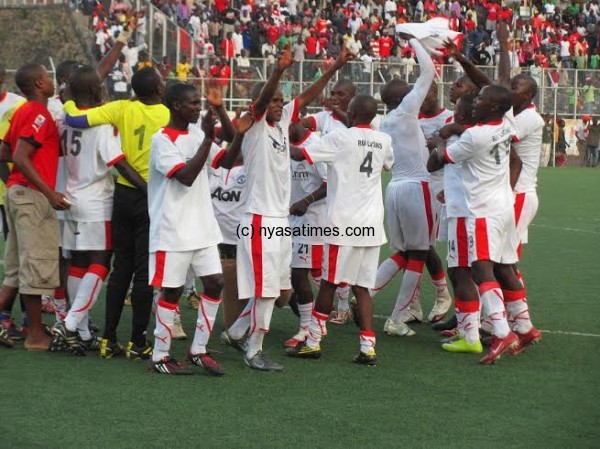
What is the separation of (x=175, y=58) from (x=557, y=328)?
2296cm

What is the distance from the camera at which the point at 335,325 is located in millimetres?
9695

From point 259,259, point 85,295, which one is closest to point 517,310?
point 259,259

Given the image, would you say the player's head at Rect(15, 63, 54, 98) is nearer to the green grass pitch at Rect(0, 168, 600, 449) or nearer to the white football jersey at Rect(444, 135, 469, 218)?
the green grass pitch at Rect(0, 168, 600, 449)

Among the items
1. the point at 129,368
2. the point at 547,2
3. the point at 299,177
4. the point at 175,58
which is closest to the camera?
the point at 129,368

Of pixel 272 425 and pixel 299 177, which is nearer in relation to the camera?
pixel 272 425

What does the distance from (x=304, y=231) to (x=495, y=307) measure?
1768 mm

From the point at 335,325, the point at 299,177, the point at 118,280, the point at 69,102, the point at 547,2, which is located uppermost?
the point at 547,2

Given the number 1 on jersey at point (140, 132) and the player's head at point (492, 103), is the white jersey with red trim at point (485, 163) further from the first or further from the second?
the number 1 on jersey at point (140, 132)

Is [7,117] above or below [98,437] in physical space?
above

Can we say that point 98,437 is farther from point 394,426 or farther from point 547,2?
point 547,2

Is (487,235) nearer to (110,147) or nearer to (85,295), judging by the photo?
(110,147)

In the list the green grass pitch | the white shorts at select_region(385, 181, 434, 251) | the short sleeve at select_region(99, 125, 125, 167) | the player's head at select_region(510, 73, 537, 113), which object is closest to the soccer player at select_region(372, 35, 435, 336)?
the white shorts at select_region(385, 181, 434, 251)

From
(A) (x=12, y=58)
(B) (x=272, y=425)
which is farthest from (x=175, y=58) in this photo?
(B) (x=272, y=425)

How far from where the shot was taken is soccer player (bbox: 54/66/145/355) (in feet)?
26.9
